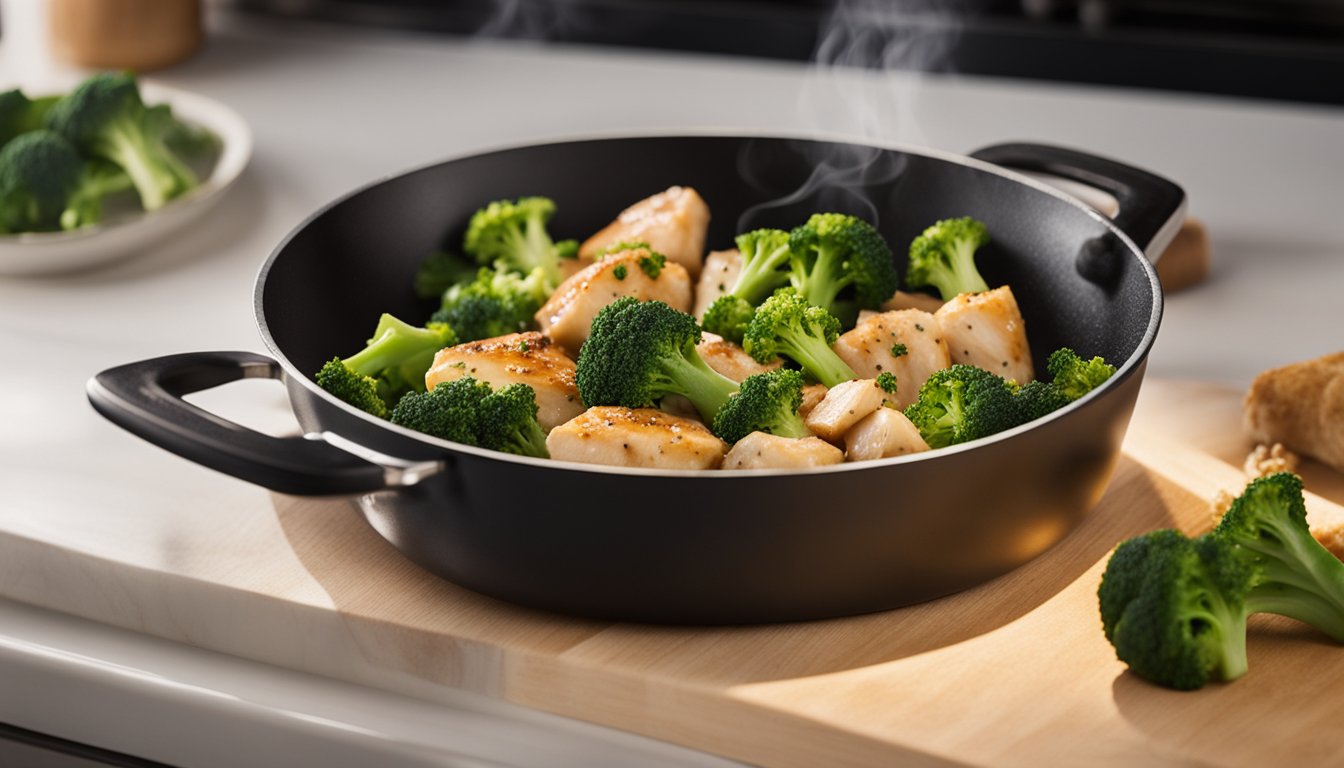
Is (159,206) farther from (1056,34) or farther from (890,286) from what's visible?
(1056,34)

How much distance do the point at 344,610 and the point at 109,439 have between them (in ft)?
1.62

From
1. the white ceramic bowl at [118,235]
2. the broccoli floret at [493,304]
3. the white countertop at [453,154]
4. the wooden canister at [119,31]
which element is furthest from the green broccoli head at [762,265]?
the wooden canister at [119,31]

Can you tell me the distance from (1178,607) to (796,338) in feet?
1.45

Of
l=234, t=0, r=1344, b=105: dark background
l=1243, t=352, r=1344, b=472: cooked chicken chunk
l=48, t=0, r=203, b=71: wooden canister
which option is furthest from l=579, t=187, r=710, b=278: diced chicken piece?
l=48, t=0, r=203, b=71: wooden canister

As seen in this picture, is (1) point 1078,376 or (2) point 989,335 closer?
(1) point 1078,376

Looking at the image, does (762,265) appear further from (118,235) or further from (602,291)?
(118,235)

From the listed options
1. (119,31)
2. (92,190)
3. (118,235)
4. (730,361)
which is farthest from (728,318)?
(119,31)

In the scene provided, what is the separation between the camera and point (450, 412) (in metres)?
1.21

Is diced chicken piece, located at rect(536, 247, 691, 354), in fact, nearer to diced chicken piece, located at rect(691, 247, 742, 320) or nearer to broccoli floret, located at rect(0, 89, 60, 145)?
diced chicken piece, located at rect(691, 247, 742, 320)

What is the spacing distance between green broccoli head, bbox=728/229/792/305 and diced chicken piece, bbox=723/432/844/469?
1.06 ft

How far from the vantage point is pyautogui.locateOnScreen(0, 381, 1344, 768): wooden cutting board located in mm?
1031

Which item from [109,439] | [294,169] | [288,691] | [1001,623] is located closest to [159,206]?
[294,169]

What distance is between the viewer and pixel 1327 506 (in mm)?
1310

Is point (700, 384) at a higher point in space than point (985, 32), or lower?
higher
